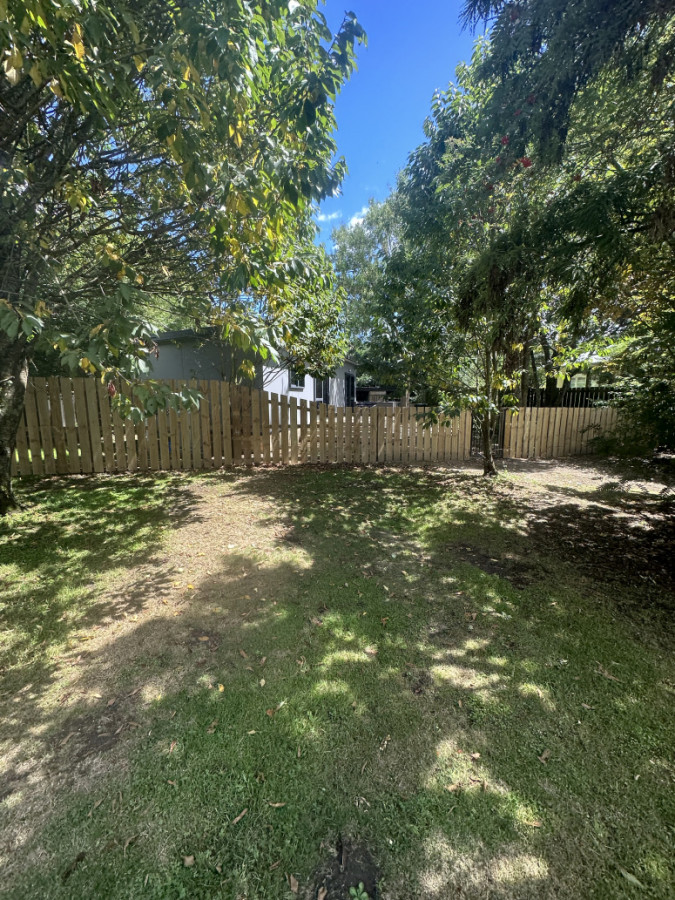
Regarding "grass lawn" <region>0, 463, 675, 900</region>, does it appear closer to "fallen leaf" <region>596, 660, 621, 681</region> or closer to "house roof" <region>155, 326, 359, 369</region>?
"fallen leaf" <region>596, 660, 621, 681</region>

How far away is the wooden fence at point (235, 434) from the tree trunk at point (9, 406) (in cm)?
151

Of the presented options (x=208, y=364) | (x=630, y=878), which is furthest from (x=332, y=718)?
(x=208, y=364)

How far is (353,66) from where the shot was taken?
282 cm

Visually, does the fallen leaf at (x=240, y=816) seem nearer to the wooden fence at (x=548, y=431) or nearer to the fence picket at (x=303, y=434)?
the fence picket at (x=303, y=434)

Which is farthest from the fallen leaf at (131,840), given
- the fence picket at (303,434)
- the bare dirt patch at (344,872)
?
the fence picket at (303,434)

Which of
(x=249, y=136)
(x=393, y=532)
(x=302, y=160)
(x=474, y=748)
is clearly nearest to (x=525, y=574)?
(x=393, y=532)

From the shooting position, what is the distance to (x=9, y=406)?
15.3 feet

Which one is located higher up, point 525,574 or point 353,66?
point 353,66

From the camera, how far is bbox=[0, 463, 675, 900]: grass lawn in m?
1.40

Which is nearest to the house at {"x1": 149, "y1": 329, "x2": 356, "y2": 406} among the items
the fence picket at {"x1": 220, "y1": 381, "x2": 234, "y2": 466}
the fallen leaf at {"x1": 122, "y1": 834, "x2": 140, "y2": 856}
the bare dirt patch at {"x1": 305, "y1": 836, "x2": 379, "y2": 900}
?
the fence picket at {"x1": 220, "y1": 381, "x2": 234, "y2": 466}

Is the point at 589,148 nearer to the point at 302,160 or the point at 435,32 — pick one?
the point at 435,32

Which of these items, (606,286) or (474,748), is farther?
(606,286)

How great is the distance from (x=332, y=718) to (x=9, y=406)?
5194 millimetres

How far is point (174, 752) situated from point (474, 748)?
1.44 metres
